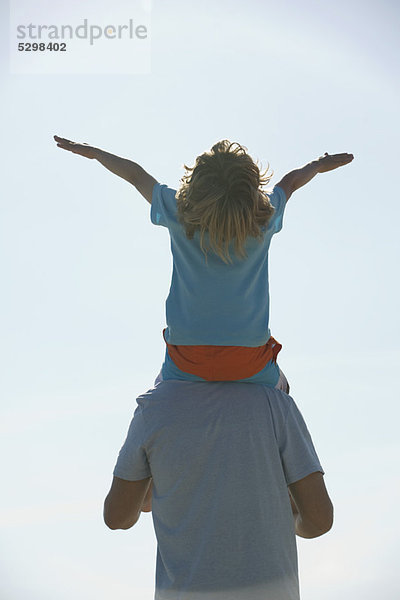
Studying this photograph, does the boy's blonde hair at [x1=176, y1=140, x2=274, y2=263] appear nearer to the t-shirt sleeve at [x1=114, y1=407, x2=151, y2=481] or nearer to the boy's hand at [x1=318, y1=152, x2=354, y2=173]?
the boy's hand at [x1=318, y1=152, x2=354, y2=173]

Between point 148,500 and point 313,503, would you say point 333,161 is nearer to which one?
point 313,503

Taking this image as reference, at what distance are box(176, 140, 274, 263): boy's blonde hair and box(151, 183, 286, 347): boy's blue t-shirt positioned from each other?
0.04 meters

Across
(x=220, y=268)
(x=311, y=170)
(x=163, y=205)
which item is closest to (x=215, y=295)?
(x=220, y=268)

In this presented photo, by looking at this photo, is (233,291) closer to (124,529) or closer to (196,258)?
(196,258)

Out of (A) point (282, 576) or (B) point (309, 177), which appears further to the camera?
(B) point (309, 177)

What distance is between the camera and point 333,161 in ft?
8.18

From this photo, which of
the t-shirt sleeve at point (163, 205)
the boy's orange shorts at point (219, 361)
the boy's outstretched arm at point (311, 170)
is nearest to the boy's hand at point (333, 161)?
the boy's outstretched arm at point (311, 170)

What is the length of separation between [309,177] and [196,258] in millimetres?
581

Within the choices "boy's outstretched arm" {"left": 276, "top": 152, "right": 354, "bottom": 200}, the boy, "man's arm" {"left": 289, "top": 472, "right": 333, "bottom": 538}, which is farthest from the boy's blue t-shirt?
"man's arm" {"left": 289, "top": 472, "right": 333, "bottom": 538}

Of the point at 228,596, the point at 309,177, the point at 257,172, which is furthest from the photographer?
the point at 309,177

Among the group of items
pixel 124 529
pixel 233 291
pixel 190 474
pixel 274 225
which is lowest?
pixel 124 529

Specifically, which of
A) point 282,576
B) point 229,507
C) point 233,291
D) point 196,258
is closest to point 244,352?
point 233,291

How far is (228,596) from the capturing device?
1.99 m

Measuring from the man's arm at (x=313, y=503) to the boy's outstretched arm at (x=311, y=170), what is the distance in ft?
2.96
